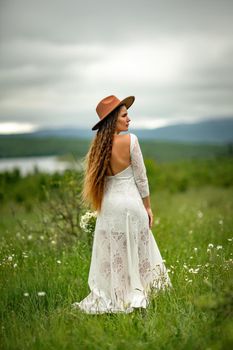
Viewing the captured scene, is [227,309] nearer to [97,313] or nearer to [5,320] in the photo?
[97,313]

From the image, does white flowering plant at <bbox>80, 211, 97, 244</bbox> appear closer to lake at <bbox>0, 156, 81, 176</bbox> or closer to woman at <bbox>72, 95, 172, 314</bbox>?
woman at <bbox>72, 95, 172, 314</bbox>

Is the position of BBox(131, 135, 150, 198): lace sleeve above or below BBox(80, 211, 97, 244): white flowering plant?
above

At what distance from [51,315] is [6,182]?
3201cm

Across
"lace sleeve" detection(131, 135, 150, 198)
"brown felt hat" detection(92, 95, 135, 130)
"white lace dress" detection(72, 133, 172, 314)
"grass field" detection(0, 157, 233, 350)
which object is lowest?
"grass field" detection(0, 157, 233, 350)

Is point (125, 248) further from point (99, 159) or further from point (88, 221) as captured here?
point (88, 221)

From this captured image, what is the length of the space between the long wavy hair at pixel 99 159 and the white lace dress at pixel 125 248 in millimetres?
110

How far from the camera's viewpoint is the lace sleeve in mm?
5360

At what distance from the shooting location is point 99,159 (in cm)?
544

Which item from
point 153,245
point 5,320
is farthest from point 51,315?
point 153,245

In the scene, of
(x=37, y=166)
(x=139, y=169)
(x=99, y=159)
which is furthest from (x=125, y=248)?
(x=37, y=166)

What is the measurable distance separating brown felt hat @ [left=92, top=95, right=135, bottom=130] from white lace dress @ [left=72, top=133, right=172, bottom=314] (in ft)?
1.23

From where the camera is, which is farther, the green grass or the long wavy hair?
the long wavy hair

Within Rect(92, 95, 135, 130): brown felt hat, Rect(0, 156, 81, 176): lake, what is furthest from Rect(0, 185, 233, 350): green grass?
Rect(0, 156, 81, 176): lake

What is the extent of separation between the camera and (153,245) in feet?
18.4
